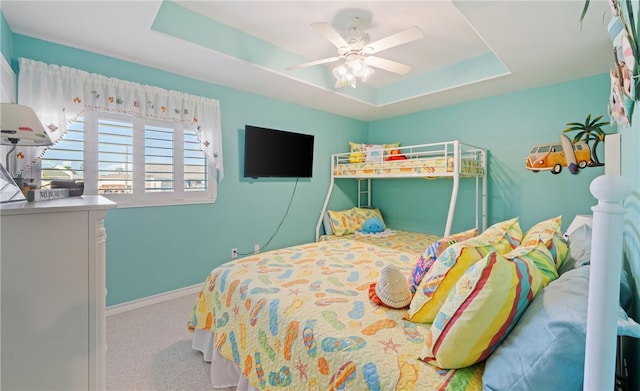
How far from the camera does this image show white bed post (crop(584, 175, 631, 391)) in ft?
1.56

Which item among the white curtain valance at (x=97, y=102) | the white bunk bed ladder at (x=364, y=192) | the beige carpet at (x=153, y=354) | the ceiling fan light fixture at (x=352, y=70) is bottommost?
the beige carpet at (x=153, y=354)

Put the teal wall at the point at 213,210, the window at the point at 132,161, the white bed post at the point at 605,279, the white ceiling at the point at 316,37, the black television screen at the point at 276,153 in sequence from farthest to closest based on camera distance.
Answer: the black television screen at the point at 276,153 → the teal wall at the point at 213,210 → the window at the point at 132,161 → the white ceiling at the point at 316,37 → the white bed post at the point at 605,279

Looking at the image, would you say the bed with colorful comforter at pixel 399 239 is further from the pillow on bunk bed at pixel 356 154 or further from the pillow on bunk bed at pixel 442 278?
the pillow on bunk bed at pixel 442 278

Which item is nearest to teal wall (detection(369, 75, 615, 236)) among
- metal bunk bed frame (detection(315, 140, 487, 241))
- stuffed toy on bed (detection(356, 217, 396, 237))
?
metal bunk bed frame (detection(315, 140, 487, 241))

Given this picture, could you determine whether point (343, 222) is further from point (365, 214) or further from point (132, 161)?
point (132, 161)

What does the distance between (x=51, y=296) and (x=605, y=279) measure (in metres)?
1.50

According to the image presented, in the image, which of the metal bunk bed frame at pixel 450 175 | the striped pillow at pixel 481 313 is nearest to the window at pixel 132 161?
the metal bunk bed frame at pixel 450 175

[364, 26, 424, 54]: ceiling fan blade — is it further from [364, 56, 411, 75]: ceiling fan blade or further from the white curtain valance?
the white curtain valance

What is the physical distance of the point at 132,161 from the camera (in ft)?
8.68

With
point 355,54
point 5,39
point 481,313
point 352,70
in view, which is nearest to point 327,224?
point 352,70

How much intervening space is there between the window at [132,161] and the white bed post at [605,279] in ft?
10.2

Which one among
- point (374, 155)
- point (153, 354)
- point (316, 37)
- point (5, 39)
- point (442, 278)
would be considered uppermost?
point (316, 37)

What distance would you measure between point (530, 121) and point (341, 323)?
3283 millimetres

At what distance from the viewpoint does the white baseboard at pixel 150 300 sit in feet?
8.37
